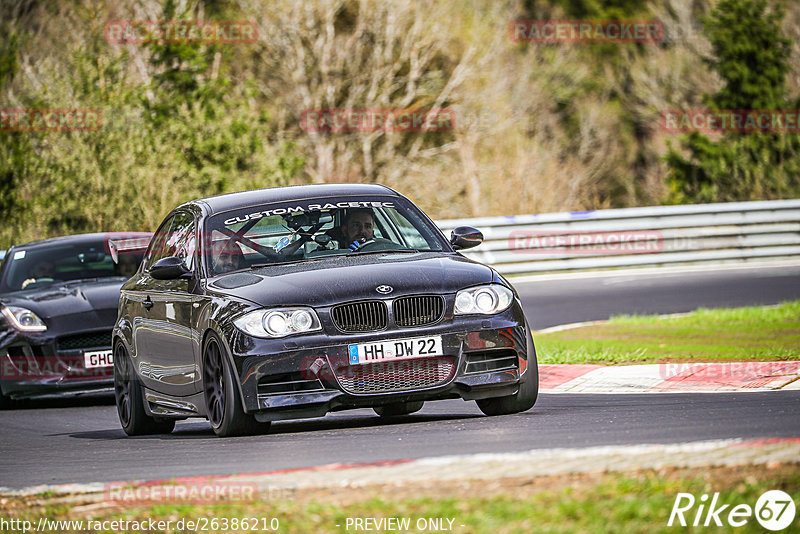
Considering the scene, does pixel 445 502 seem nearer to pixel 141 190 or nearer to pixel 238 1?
pixel 141 190

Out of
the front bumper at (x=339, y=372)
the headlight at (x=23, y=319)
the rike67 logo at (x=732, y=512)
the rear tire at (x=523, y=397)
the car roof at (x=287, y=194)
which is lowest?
the headlight at (x=23, y=319)

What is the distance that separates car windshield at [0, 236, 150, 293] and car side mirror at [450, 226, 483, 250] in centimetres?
536

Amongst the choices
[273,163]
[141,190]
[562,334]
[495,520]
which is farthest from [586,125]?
[495,520]

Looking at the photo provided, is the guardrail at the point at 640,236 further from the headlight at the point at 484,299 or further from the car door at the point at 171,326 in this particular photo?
the headlight at the point at 484,299

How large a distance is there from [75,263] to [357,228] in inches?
224

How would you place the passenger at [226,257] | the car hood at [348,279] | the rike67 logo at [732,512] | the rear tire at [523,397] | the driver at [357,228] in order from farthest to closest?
the driver at [357,228] → the passenger at [226,257] → the rear tire at [523,397] → the car hood at [348,279] → the rike67 logo at [732,512]

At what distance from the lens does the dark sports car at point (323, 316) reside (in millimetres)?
8273

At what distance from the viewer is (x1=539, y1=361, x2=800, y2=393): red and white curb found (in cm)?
1034

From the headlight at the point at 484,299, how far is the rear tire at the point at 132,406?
9.55ft

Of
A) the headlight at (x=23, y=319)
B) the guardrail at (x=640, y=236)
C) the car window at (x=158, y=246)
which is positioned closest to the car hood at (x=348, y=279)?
the car window at (x=158, y=246)

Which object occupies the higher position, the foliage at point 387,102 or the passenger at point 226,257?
the passenger at point 226,257

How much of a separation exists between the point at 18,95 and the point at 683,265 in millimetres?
15088

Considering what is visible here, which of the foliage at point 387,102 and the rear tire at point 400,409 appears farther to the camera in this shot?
the foliage at point 387,102

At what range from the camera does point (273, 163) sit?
28.9 metres
